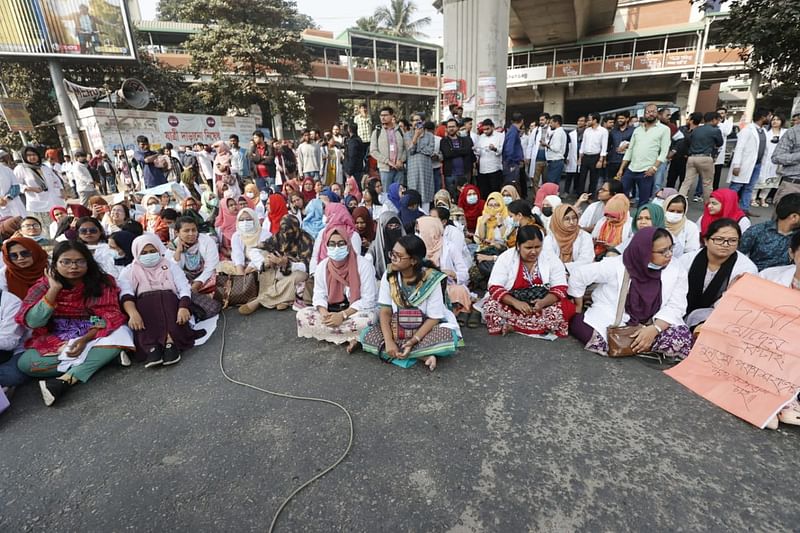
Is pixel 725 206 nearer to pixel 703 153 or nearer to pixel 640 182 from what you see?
pixel 640 182

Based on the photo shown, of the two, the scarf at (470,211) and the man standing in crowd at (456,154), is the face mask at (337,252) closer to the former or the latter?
the scarf at (470,211)

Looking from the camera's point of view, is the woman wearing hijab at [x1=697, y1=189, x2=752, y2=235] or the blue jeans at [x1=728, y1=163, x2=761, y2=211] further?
the blue jeans at [x1=728, y1=163, x2=761, y2=211]

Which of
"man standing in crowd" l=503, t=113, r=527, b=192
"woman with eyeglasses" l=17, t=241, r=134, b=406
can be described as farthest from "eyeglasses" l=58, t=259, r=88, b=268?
"man standing in crowd" l=503, t=113, r=527, b=192

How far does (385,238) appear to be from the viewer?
416cm

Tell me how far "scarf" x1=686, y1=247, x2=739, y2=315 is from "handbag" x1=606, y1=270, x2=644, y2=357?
48cm

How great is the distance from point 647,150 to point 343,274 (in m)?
4.90

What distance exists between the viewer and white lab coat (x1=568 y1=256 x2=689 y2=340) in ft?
9.19

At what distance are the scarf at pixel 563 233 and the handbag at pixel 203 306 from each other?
326 centimetres

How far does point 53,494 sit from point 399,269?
2.14 m

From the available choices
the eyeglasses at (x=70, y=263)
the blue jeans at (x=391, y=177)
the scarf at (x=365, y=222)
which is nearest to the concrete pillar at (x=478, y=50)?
the blue jeans at (x=391, y=177)

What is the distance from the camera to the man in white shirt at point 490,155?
669 centimetres

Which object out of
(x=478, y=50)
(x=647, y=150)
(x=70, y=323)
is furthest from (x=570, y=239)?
(x=478, y=50)

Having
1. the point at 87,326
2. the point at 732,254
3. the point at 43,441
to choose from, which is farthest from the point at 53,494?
the point at 732,254

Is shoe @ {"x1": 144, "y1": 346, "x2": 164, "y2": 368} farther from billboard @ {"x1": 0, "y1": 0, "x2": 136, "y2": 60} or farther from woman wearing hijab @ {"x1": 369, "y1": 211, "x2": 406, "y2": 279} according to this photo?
billboard @ {"x1": 0, "y1": 0, "x2": 136, "y2": 60}
